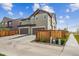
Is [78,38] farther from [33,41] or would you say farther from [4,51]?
[4,51]

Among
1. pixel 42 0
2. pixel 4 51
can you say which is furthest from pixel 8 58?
pixel 42 0

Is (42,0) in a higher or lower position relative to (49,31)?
higher

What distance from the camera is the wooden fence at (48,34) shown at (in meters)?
2.62

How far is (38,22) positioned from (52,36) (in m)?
0.20

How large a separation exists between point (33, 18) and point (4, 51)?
447 mm

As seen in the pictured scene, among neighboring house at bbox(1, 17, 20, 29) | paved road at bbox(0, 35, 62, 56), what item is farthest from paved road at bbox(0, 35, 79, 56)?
neighboring house at bbox(1, 17, 20, 29)

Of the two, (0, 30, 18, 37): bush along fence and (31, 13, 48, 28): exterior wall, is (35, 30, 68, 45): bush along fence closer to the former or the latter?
(31, 13, 48, 28): exterior wall

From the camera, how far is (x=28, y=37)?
2.66 metres

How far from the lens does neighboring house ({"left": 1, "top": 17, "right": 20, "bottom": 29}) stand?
8.68 ft

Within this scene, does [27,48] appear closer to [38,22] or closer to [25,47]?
[25,47]

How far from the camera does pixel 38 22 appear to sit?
2.65m

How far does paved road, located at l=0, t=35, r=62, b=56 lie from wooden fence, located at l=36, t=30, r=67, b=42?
6 centimetres

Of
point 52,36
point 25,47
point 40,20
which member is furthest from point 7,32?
point 52,36

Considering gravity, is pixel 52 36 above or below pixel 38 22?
below
